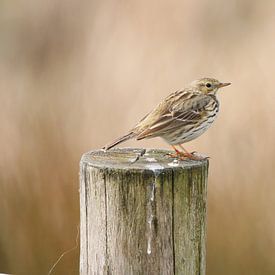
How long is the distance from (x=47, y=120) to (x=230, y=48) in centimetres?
178

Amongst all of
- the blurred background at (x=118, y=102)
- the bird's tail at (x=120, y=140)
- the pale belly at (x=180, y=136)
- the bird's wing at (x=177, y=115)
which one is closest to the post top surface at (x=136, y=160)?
the bird's tail at (x=120, y=140)

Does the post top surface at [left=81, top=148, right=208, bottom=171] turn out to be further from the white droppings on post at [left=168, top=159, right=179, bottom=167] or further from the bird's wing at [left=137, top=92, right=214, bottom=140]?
the bird's wing at [left=137, top=92, right=214, bottom=140]

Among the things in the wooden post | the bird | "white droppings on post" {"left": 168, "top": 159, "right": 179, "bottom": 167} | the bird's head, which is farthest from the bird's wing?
the wooden post

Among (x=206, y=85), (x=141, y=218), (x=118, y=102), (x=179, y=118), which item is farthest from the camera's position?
(x=118, y=102)

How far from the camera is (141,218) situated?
3.34 meters

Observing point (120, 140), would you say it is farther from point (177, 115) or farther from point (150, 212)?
point (150, 212)

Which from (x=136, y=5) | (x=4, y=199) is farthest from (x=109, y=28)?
(x=4, y=199)

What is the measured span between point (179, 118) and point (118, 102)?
6.39 ft

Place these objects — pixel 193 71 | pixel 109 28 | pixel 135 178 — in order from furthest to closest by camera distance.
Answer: pixel 109 28
pixel 193 71
pixel 135 178

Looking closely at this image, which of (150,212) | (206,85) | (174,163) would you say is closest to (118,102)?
(206,85)

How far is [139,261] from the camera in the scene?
3.38 m

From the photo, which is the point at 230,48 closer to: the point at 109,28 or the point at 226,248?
the point at 109,28

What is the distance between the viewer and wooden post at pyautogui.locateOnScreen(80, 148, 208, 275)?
3354mm

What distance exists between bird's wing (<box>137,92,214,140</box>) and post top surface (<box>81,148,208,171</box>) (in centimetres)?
57
